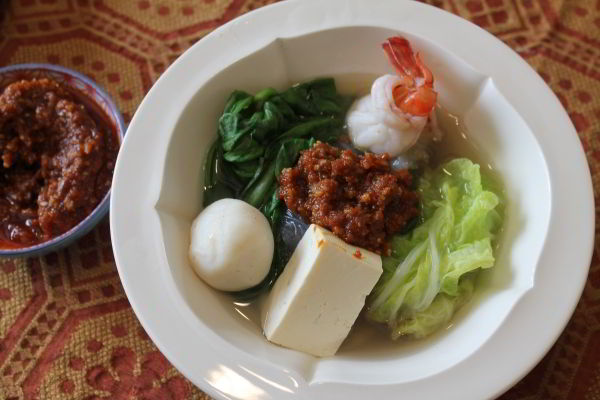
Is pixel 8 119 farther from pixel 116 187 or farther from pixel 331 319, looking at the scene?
pixel 331 319

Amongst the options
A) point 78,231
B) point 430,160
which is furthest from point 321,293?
point 78,231

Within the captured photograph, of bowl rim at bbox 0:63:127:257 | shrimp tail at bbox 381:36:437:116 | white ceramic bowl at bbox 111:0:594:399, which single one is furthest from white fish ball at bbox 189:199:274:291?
shrimp tail at bbox 381:36:437:116

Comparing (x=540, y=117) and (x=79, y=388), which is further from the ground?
(x=540, y=117)

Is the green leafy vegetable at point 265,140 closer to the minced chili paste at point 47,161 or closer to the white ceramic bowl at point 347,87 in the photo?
the white ceramic bowl at point 347,87

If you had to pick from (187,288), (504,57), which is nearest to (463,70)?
(504,57)

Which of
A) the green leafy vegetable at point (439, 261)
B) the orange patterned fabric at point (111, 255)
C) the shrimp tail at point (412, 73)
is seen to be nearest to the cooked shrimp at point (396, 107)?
the shrimp tail at point (412, 73)

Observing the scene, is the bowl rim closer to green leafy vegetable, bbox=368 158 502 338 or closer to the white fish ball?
the white fish ball
